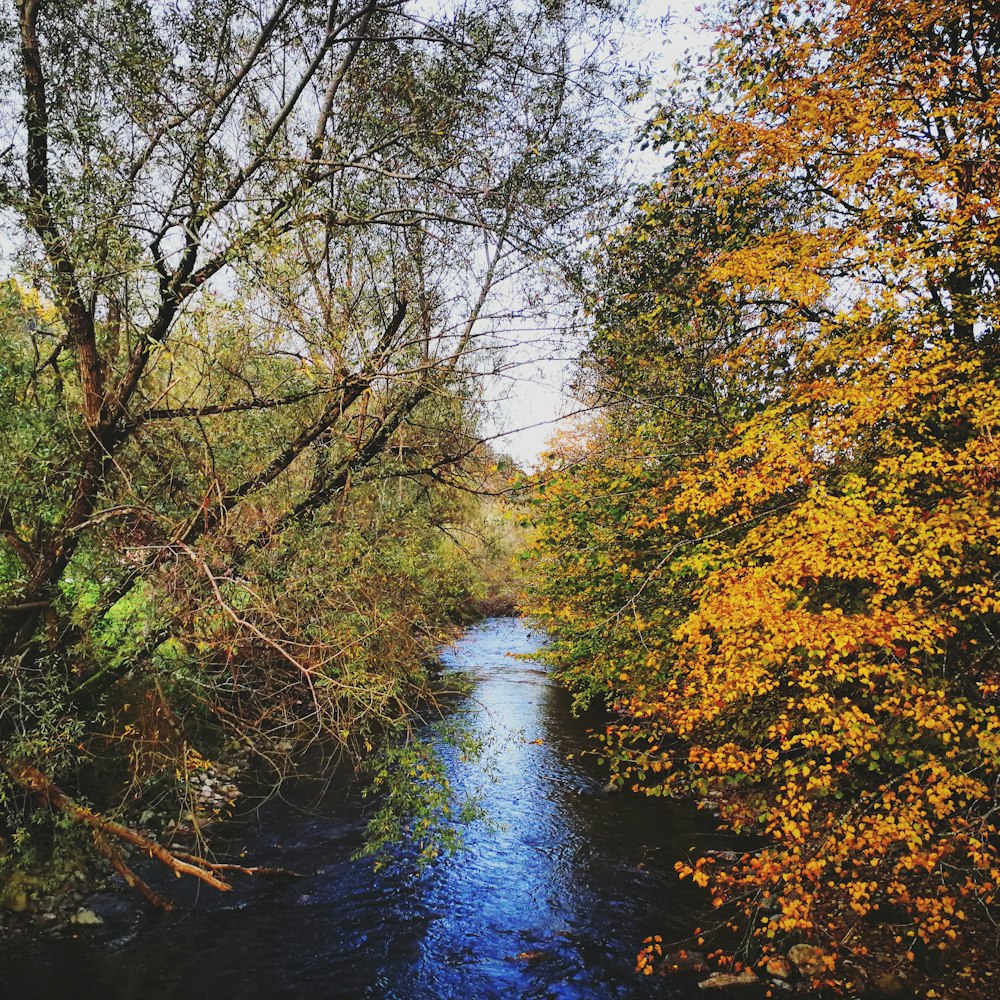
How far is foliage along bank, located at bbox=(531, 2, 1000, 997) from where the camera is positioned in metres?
6.78

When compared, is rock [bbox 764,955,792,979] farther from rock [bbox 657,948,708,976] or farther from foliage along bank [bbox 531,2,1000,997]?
rock [bbox 657,948,708,976]

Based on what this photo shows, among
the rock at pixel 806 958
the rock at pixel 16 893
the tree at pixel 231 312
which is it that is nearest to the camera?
the tree at pixel 231 312

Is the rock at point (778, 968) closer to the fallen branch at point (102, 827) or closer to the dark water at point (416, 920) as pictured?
the dark water at point (416, 920)

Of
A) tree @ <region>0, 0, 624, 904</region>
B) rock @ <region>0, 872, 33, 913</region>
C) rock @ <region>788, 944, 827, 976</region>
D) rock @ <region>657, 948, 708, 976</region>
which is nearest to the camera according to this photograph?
tree @ <region>0, 0, 624, 904</region>

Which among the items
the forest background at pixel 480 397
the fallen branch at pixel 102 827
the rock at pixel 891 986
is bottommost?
the rock at pixel 891 986

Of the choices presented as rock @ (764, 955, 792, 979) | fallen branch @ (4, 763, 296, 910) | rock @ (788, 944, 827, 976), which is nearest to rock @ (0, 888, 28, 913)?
fallen branch @ (4, 763, 296, 910)

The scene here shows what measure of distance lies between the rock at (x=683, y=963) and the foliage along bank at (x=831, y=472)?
259 millimetres

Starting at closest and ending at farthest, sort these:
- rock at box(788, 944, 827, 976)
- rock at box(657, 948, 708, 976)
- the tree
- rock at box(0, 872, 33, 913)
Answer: the tree < rock at box(788, 944, 827, 976) < rock at box(657, 948, 708, 976) < rock at box(0, 872, 33, 913)

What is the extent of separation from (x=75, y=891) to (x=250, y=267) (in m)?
8.56

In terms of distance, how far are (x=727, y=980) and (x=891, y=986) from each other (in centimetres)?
173

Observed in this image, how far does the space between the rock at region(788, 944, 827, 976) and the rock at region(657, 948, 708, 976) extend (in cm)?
105

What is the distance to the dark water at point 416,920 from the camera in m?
7.54

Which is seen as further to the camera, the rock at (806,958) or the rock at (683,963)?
the rock at (683,963)

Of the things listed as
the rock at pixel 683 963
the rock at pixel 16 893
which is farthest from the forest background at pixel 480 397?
the rock at pixel 683 963
